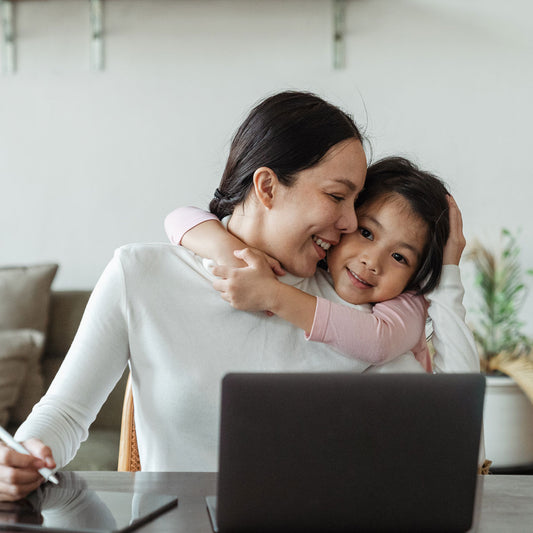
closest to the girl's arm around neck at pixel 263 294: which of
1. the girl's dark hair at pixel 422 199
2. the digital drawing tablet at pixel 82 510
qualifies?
the girl's dark hair at pixel 422 199

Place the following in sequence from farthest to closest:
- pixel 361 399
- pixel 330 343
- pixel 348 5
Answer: pixel 348 5 → pixel 330 343 → pixel 361 399

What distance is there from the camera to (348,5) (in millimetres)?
2537

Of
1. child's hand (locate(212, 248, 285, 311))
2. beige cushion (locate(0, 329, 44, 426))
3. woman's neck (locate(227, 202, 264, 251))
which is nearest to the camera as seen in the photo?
child's hand (locate(212, 248, 285, 311))

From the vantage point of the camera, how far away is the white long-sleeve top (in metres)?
1.15

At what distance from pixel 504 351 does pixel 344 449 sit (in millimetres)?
1780

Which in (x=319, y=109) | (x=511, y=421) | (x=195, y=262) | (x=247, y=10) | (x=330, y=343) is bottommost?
(x=511, y=421)

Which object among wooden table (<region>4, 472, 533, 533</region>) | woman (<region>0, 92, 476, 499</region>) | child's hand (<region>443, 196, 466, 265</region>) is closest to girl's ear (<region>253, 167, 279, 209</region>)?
woman (<region>0, 92, 476, 499</region>)

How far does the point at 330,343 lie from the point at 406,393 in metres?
0.48

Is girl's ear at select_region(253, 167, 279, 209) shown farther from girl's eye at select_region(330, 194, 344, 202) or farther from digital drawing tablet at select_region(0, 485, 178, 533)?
digital drawing tablet at select_region(0, 485, 178, 533)

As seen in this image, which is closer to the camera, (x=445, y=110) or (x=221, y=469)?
(x=221, y=469)

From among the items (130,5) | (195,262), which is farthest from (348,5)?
(195,262)

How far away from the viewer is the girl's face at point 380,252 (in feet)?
4.01

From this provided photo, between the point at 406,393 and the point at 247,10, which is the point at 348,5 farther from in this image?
the point at 406,393

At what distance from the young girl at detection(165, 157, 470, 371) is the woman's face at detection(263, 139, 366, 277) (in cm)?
3
